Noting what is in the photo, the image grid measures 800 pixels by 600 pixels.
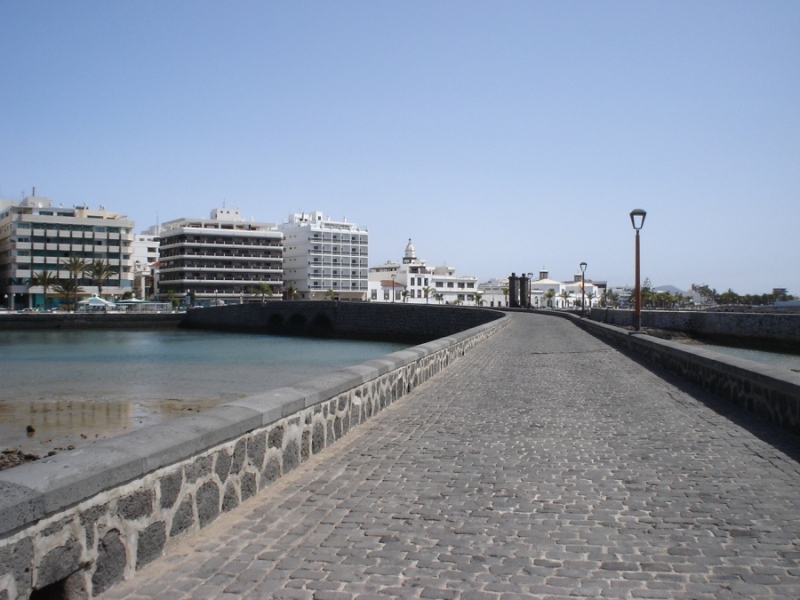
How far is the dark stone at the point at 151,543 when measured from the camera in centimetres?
387

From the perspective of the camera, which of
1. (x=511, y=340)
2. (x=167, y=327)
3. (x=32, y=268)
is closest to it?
(x=511, y=340)

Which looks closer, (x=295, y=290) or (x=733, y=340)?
(x=733, y=340)

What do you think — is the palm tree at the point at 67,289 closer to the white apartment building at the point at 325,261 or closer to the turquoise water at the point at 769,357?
the white apartment building at the point at 325,261

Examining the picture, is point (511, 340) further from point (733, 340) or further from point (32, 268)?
point (32, 268)

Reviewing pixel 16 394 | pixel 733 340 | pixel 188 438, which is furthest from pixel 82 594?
pixel 733 340

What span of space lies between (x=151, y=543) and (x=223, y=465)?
3.05ft

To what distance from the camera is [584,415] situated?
30.1ft

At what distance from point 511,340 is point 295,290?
93635 mm

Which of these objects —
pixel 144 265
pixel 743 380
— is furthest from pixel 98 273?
pixel 743 380

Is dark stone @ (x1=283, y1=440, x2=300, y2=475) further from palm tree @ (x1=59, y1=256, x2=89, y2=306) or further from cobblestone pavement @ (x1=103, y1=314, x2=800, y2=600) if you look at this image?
palm tree @ (x1=59, y1=256, x2=89, y2=306)

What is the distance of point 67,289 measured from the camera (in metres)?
87.9

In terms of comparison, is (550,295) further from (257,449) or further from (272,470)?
(257,449)

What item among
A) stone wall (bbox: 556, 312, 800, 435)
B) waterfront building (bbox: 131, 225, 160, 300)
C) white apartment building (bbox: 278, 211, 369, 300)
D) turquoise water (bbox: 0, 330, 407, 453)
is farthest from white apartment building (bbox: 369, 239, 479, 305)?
stone wall (bbox: 556, 312, 800, 435)

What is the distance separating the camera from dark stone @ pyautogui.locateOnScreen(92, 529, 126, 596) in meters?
3.50
